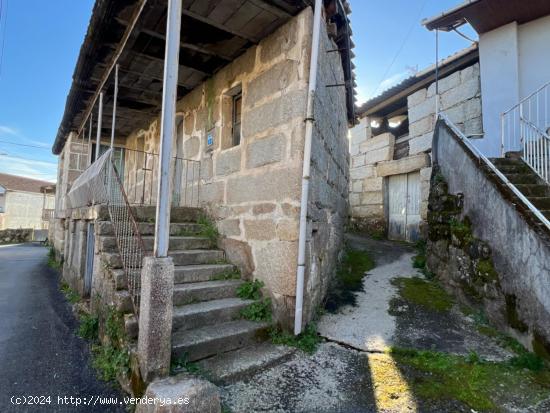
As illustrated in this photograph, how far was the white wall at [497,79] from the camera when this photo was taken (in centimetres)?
627

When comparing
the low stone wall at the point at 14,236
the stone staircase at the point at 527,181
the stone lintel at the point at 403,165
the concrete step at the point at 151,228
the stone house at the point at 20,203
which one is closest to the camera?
the concrete step at the point at 151,228

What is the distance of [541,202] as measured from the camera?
3.81 m

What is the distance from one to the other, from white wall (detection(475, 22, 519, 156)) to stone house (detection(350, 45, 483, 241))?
26 centimetres

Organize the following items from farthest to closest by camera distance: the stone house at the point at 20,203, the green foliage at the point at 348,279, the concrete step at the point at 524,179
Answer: the stone house at the point at 20,203 < the concrete step at the point at 524,179 < the green foliage at the point at 348,279

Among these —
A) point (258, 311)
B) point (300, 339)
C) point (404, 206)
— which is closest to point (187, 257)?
point (258, 311)

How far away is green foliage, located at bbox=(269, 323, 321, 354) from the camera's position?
3031mm

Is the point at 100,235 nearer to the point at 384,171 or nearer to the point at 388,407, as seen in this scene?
the point at 388,407

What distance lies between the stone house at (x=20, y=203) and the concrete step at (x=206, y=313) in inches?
1156

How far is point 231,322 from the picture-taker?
316cm

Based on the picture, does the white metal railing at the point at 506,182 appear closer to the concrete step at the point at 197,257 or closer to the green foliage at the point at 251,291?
the green foliage at the point at 251,291

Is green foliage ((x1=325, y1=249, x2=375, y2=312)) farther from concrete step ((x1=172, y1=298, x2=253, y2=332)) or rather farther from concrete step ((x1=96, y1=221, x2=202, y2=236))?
concrete step ((x1=96, y1=221, x2=202, y2=236))

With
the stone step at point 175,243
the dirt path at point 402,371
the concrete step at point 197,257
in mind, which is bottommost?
the dirt path at point 402,371

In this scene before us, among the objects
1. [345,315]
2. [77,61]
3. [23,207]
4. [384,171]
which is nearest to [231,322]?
[345,315]

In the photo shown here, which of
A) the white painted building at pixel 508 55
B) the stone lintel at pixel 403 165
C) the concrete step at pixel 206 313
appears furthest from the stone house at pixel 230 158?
the stone lintel at pixel 403 165
